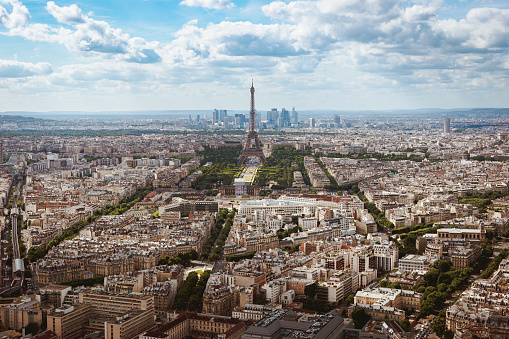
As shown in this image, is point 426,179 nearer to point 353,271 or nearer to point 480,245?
point 480,245

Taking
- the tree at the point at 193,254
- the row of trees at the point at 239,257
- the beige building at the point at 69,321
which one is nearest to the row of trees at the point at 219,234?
the tree at the point at 193,254

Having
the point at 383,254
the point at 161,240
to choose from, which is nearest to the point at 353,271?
the point at 383,254

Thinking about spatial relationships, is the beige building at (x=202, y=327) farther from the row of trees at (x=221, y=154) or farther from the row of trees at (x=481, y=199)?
the row of trees at (x=221, y=154)

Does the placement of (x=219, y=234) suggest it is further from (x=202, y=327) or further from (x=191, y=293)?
(x=202, y=327)

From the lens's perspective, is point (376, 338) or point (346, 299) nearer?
point (376, 338)

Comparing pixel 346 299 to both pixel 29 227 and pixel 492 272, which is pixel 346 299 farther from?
pixel 29 227

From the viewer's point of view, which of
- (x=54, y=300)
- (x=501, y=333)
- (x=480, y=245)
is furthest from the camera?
(x=480, y=245)

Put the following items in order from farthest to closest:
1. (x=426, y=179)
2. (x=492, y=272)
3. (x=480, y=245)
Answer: (x=426, y=179) < (x=480, y=245) < (x=492, y=272)

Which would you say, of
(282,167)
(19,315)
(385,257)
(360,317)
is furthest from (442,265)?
(282,167)
